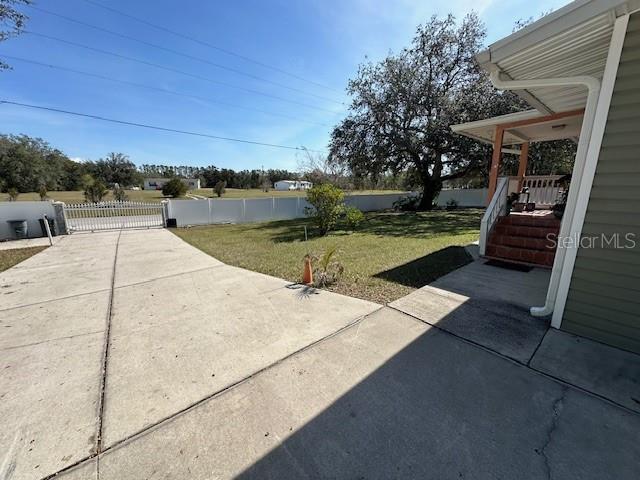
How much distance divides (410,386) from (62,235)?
42.5 feet

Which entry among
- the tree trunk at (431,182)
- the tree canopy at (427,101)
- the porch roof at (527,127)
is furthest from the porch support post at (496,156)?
the tree trunk at (431,182)

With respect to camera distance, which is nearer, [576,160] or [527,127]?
[576,160]

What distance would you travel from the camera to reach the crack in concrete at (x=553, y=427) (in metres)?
1.50

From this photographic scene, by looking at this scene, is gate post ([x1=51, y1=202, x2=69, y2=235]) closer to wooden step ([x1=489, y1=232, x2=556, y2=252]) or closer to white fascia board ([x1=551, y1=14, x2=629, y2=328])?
wooden step ([x1=489, y1=232, x2=556, y2=252])

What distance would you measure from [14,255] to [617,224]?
11548 mm

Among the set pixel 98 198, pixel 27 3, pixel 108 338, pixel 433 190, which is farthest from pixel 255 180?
pixel 108 338

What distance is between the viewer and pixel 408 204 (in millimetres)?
18000

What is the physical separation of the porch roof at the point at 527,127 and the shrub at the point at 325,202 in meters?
3.76

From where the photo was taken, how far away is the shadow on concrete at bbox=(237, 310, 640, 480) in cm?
148

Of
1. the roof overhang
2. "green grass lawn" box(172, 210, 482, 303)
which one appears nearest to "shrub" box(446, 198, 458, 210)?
"green grass lawn" box(172, 210, 482, 303)

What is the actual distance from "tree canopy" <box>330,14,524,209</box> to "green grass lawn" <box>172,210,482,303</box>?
6910 mm

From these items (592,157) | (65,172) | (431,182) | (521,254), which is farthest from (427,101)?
(65,172)

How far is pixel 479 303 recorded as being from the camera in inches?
138

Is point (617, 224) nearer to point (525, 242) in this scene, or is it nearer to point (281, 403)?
point (525, 242)
